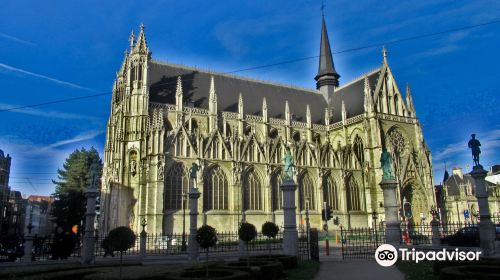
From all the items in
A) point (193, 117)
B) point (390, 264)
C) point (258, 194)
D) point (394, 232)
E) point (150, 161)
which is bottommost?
point (390, 264)

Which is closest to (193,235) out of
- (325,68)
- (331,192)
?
(331,192)

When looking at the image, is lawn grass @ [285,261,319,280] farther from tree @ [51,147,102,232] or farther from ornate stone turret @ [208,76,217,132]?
tree @ [51,147,102,232]

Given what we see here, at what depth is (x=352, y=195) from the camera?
150 feet

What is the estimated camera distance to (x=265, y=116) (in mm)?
45375

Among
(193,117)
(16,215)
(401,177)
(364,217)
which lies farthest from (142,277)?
(16,215)

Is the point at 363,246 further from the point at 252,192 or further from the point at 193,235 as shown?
the point at 252,192

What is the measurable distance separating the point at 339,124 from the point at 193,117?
761 inches

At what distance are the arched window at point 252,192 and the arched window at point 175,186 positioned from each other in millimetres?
6336

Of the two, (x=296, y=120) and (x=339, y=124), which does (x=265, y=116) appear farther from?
(x=339, y=124)

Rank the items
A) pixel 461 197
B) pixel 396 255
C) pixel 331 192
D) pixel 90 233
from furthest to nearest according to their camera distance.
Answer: pixel 461 197 → pixel 331 192 → pixel 90 233 → pixel 396 255

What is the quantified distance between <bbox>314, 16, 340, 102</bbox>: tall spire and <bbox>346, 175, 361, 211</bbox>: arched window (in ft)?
50.8

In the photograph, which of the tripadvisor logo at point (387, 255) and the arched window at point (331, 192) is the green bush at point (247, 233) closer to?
the tripadvisor logo at point (387, 255)

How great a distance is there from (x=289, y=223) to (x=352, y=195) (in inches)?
1138

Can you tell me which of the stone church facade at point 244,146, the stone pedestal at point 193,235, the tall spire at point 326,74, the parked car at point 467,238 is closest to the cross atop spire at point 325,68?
the tall spire at point 326,74
